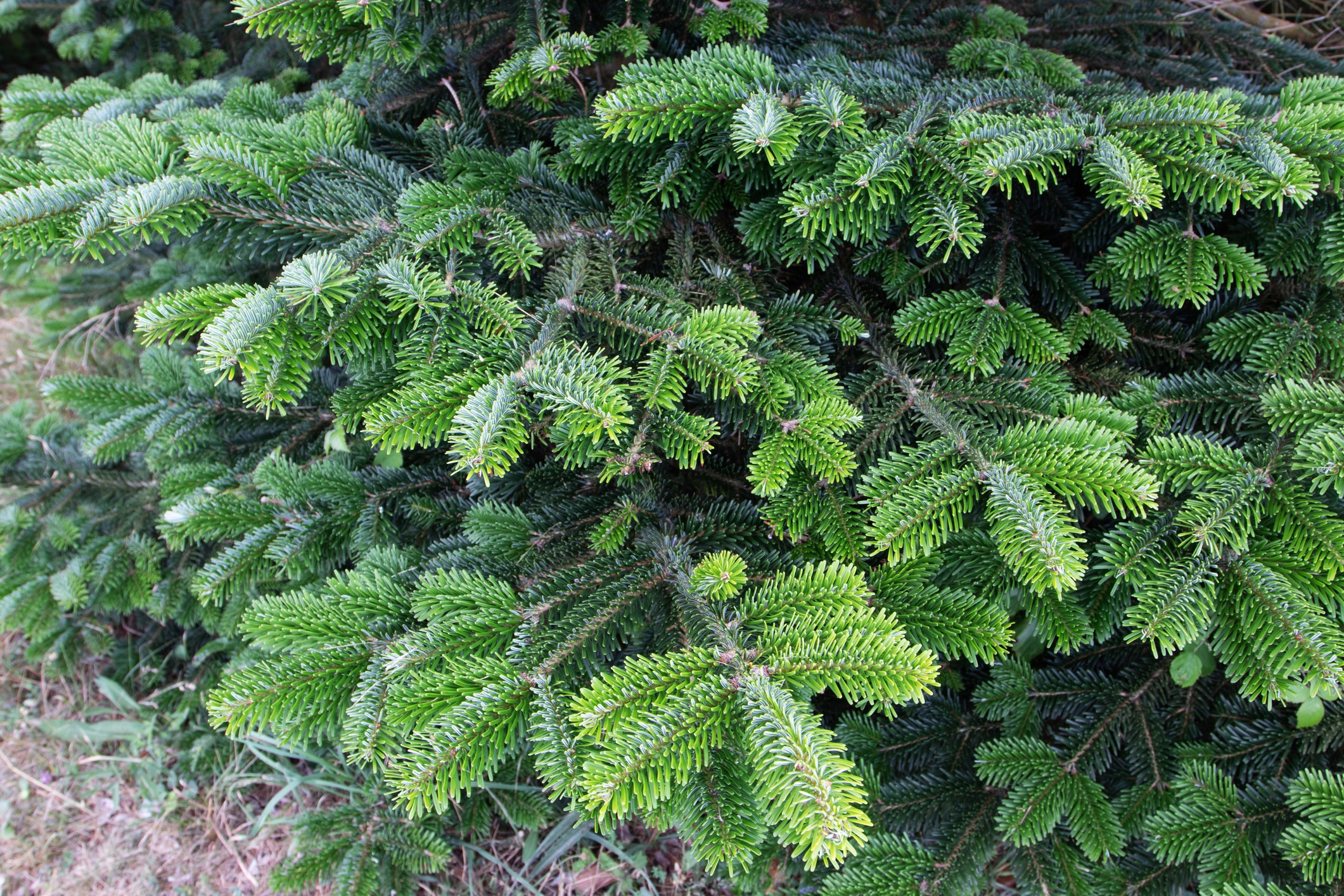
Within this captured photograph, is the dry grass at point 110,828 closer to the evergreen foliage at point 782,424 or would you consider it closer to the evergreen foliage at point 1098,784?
the evergreen foliage at point 782,424

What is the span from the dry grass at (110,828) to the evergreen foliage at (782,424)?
60 cm

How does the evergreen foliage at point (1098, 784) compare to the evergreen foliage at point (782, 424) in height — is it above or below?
below

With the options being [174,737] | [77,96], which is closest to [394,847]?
[174,737]

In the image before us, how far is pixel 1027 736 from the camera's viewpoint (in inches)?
60.2

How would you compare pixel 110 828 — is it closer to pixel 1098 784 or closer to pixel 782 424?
pixel 782 424

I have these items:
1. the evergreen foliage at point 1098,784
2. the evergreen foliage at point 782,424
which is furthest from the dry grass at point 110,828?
the evergreen foliage at point 1098,784

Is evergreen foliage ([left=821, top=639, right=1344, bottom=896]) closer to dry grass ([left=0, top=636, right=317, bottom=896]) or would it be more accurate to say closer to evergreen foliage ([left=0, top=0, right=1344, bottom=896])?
evergreen foliage ([left=0, top=0, right=1344, bottom=896])

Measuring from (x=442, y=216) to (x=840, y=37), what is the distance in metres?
1.07

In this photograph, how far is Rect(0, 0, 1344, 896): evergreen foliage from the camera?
104 centimetres

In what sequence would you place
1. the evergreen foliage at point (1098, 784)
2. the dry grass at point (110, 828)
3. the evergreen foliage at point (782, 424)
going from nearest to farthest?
the evergreen foliage at point (782, 424) < the evergreen foliage at point (1098, 784) < the dry grass at point (110, 828)

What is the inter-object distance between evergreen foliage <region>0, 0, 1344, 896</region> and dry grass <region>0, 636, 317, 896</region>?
23.5 inches

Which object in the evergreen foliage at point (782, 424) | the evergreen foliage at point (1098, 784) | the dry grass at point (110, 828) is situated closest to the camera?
the evergreen foliage at point (782, 424)

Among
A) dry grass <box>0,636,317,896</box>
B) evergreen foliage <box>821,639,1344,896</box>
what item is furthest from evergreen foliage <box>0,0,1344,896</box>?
dry grass <box>0,636,317,896</box>

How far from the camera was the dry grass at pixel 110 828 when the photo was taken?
2.10 metres
